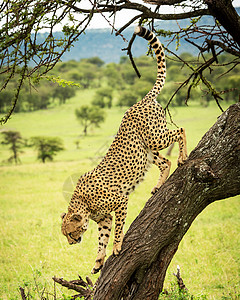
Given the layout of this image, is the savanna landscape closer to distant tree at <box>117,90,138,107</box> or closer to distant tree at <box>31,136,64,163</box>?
distant tree at <box>117,90,138,107</box>

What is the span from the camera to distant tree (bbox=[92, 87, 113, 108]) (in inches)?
1802

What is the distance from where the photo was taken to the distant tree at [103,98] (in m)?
45.8

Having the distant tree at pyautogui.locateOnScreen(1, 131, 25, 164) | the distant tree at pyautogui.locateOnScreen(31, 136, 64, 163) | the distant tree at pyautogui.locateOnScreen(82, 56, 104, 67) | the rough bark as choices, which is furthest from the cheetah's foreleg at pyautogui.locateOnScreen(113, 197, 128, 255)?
the distant tree at pyautogui.locateOnScreen(82, 56, 104, 67)

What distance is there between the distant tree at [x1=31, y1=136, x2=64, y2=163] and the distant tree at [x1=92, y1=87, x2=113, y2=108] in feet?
61.0

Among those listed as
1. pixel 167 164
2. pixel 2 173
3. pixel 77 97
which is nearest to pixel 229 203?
pixel 167 164

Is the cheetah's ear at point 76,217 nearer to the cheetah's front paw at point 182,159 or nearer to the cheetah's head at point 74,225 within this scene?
the cheetah's head at point 74,225

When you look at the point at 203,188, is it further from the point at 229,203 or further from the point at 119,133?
the point at 229,203

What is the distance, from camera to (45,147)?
1083 inches

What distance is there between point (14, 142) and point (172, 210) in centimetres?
2588

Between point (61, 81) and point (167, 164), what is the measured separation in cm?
149

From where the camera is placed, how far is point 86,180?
12.8 ft

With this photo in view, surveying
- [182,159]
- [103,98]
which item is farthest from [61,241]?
[103,98]

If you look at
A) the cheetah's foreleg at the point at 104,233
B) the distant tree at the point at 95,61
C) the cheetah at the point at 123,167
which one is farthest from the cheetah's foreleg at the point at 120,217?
the distant tree at the point at 95,61

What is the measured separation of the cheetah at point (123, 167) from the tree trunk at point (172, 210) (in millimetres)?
201
